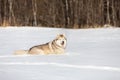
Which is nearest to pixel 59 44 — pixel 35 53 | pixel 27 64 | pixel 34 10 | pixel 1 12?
pixel 35 53

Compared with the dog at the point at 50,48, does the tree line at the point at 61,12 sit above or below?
above

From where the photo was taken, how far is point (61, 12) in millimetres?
30406

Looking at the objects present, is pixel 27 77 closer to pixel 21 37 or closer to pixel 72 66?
pixel 72 66

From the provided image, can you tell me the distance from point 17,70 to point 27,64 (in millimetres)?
787

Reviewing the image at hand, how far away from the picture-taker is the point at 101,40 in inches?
497

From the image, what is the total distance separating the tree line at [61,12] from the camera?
28188 millimetres

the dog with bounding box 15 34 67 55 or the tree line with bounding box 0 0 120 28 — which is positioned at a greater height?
the tree line with bounding box 0 0 120 28

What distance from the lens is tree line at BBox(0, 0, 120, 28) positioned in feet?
92.5

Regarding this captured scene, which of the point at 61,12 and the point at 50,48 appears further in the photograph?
the point at 61,12

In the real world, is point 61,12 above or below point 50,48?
above

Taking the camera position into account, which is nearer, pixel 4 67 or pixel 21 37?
pixel 4 67

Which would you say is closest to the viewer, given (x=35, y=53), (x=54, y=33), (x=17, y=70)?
(x=17, y=70)

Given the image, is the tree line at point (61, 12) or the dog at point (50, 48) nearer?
the dog at point (50, 48)

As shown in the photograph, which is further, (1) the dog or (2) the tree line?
(2) the tree line
